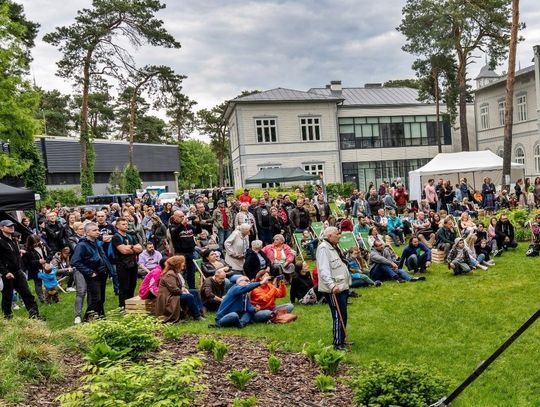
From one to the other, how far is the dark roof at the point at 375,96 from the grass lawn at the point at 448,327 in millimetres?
34544

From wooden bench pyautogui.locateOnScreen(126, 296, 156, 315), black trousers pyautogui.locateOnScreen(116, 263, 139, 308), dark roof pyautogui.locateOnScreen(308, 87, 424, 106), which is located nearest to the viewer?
wooden bench pyautogui.locateOnScreen(126, 296, 156, 315)

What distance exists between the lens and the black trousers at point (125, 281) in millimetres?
9281

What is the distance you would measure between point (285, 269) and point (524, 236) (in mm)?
8782

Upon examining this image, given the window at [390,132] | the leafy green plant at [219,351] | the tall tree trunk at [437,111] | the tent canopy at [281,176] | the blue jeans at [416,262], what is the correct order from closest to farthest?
the leafy green plant at [219,351], the blue jeans at [416,262], the tent canopy at [281,176], the tall tree trunk at [437,111], the window at [390,132]

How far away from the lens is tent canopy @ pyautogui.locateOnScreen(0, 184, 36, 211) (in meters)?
10.0

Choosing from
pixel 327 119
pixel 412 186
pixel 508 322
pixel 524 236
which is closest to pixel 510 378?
pixel 508 322

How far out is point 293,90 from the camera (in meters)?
42.0

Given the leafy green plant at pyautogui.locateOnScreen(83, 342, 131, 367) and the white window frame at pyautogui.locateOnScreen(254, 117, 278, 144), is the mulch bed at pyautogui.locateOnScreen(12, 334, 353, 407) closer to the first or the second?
the leafy green plant at pyautogui.locateOnScreen(83, 342, 131, 367)

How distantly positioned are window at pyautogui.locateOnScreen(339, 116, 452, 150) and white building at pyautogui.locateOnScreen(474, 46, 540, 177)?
369cm

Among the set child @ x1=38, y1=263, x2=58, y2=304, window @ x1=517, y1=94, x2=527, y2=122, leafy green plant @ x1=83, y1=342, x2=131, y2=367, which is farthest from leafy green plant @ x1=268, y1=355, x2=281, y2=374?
window @ x1=517, y1=94, x2=527, y2=122

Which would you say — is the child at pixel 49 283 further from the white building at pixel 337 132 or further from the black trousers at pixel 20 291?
the white building at pixel 337 132

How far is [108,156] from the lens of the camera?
5322 cm

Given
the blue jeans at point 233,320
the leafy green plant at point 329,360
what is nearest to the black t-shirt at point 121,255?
the blue jeans at point 233,320

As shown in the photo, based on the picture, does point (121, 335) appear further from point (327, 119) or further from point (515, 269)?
point (327, 119)
